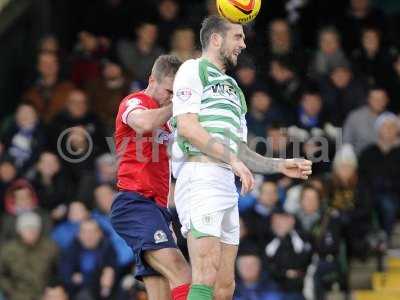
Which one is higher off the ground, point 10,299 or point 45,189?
point 45,189

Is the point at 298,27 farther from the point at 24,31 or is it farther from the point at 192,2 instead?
the point at 24,31

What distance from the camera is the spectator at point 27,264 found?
13273 mm

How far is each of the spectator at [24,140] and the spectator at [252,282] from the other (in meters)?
3.22

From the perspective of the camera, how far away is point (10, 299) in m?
13.2

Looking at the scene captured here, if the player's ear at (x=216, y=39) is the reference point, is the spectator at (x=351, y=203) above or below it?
below

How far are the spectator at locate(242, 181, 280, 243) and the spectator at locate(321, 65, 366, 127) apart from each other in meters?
1.68

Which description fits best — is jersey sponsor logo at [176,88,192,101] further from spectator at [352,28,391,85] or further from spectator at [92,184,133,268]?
spectator at [352,28,391,85]

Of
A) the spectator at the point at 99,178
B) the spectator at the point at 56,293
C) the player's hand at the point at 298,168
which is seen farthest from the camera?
the spectator at the point at 99,178

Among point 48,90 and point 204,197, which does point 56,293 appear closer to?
point 48,90

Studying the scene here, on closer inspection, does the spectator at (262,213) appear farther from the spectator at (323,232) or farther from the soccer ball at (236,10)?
the soccer ball at (236,10)

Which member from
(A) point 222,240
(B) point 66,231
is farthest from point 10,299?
(A) point 222,240

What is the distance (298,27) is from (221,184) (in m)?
8.20

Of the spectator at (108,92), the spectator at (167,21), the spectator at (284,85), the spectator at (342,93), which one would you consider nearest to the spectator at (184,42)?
the spectator at (167,21)

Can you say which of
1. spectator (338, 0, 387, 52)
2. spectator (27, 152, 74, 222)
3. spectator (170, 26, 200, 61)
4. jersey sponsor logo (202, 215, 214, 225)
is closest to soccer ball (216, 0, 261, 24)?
jersey sponsor logo (202, 215, 214, 225)
